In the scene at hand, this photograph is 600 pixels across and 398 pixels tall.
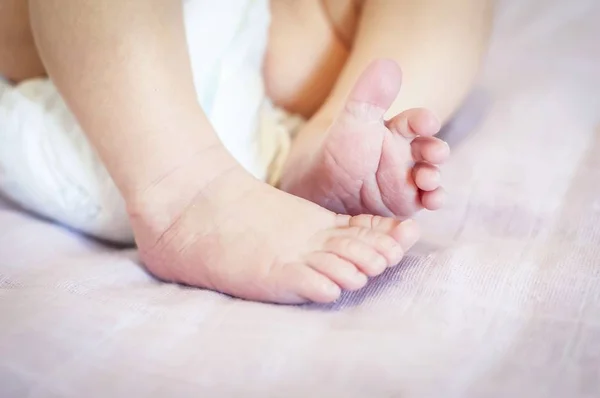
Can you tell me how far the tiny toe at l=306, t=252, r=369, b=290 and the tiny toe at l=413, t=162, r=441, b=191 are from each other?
0.32ft

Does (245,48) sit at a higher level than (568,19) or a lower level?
higher

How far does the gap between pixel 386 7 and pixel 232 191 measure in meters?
0.28

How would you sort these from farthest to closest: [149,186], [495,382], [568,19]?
[568,19], [149,186], [495,382]

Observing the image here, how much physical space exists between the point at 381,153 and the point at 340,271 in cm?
12

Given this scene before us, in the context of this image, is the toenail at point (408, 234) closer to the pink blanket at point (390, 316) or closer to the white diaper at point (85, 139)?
the pink blanket at point (390, 316)

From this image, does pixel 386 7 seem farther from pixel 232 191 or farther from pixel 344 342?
pixel 344 342

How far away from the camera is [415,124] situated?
1.76 ft

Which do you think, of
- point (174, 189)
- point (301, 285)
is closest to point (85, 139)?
point (174, 189)

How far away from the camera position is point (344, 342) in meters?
0.43

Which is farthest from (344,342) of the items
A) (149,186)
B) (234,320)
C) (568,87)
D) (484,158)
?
(568,87)

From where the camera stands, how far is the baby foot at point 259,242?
1.61 feet

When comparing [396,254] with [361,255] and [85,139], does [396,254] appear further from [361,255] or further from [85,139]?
[85,139]

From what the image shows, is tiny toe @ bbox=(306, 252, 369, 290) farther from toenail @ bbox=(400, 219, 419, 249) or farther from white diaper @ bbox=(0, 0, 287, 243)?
white diaper @ bbox=(0, 0, 287, 243)

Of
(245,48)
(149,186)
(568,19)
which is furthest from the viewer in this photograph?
(568,19)
